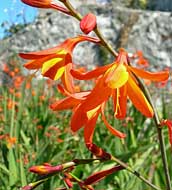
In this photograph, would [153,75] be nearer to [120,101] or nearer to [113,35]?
[120,101]

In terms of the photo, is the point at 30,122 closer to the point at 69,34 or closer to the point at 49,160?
the point at 49,160

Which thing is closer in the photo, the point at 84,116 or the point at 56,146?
the point at 84,116

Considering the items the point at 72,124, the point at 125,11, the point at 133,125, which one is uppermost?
the point at 125,11

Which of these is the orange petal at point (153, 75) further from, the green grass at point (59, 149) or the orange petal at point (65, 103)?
the green grass at point (59, 149)

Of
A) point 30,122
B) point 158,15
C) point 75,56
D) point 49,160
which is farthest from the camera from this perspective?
point 158,15

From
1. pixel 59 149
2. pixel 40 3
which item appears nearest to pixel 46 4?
pixel 40 3

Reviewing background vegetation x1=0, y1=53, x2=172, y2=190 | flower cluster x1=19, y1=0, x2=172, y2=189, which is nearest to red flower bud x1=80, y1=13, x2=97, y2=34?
flower cluster x1=19, y1=0, x2=172, y2=189

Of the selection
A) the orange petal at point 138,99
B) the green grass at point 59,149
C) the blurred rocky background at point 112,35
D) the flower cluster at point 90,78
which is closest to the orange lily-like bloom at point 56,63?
the flower cluster at point 90,78

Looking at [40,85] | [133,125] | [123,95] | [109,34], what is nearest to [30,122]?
[133,125]
